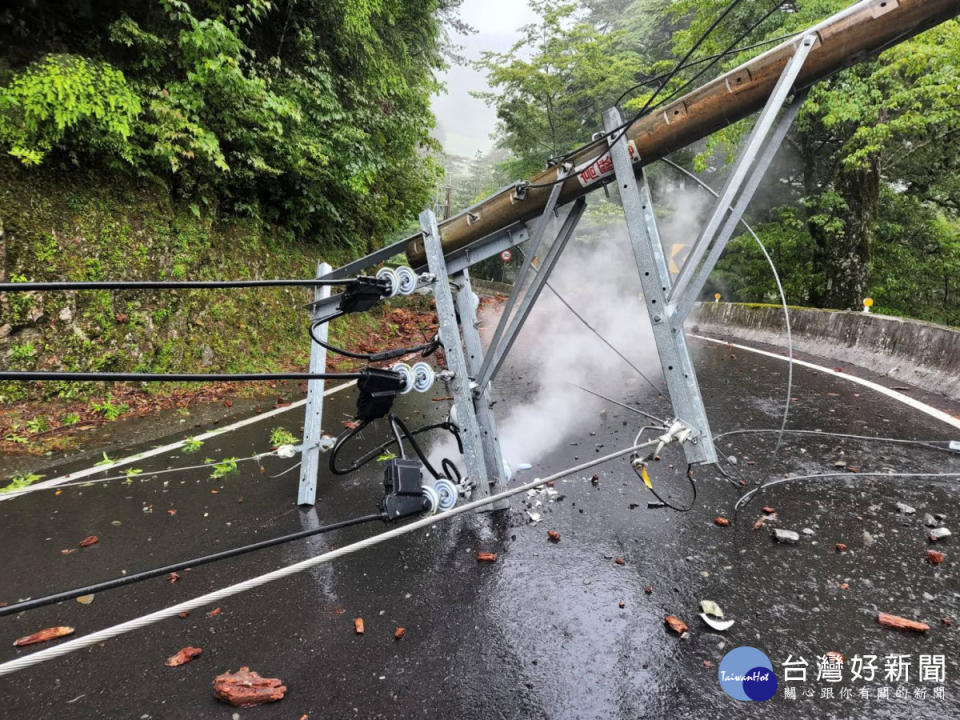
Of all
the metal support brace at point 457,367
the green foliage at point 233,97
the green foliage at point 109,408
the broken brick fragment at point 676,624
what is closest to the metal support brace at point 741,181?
the metal support brace at point 457,367

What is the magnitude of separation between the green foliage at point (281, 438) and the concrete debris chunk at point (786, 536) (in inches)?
193

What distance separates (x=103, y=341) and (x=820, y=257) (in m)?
20.4

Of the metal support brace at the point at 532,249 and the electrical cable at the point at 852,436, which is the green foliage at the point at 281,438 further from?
the electrical cable at the point at 852,436

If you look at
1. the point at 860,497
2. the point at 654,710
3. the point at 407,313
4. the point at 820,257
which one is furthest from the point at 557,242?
the point at 820,257

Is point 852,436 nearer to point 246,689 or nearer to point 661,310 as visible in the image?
point 661,310

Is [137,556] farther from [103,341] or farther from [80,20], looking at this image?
[80,20]

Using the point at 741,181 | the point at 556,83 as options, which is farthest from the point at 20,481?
the point at 556,83

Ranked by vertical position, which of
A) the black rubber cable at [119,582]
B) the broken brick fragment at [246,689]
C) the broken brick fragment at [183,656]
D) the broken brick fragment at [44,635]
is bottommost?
the broken brick fragment at [246,689]

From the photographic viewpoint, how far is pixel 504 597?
278cm

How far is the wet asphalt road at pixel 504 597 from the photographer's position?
2105mm

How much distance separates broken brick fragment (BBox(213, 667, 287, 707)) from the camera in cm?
208

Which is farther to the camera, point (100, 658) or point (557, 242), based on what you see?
point (557, 242)

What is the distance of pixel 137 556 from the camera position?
319cm

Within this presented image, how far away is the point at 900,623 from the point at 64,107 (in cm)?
945
